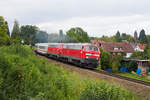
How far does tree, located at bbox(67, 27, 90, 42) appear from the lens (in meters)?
57.0

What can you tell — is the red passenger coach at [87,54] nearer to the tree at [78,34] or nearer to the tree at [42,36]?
the tree at [78,34]

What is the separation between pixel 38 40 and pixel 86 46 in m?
44.1

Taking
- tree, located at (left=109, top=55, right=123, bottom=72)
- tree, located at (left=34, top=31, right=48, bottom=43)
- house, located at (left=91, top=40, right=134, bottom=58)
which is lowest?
tree, located at (left=109, top=55, right=123, bottom=72)

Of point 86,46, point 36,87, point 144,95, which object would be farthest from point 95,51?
point 36,87

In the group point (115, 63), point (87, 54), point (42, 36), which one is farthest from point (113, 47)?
point (87, 54)

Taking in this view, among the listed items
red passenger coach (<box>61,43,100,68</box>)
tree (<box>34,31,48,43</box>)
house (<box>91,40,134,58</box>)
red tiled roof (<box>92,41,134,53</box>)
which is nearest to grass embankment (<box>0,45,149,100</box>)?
red passenger coach (<box>61,43,100,68</box>)

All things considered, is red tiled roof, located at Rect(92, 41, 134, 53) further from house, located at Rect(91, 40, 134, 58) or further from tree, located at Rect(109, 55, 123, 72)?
tree, located at Rect(109, 55, 123, 72)

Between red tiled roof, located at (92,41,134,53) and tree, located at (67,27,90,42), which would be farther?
tree, located at (67,27,90,42)

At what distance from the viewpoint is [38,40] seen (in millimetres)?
59406

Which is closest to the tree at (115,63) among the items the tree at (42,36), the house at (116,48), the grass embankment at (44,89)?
the house at (116,48)

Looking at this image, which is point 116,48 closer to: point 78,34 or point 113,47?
point 113,47

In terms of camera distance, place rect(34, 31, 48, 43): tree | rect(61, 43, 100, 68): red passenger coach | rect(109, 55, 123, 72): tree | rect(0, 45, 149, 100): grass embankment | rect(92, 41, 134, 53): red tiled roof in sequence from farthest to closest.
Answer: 1. rect(34, 31, 48, 43): tree
2. rect(92, 41, 134, 53): red tiled roof
3. rect(109, 55, 123, 72): tree
4. rect(61, 43, 100, 68): red passenger coach
5. rect(0, 45, 149, 100): grass embankment

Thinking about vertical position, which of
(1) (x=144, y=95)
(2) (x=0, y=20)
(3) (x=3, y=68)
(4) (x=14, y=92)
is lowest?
(1) (x=144, y=95)

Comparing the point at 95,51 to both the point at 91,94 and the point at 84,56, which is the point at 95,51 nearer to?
the point at 84,56
